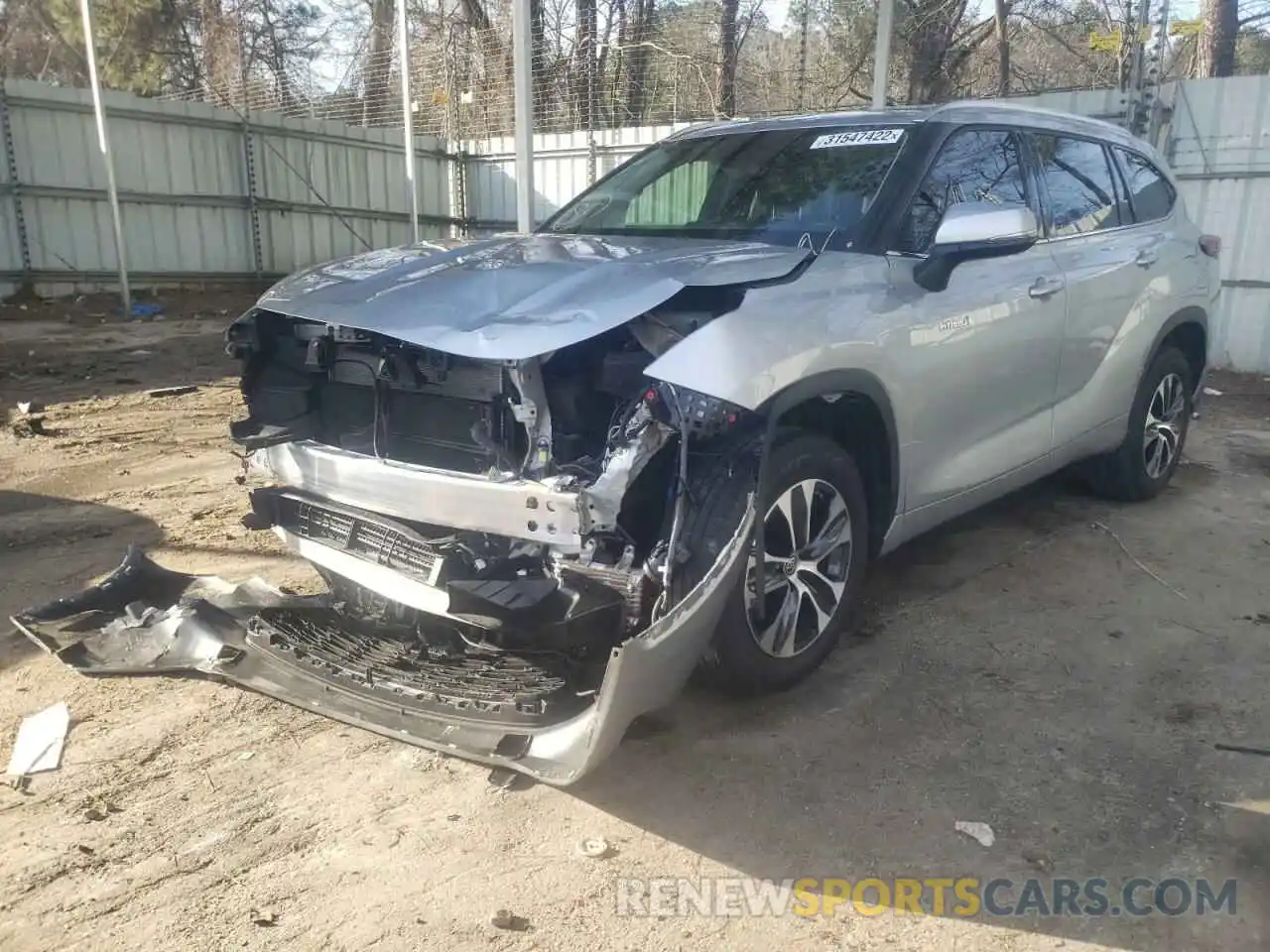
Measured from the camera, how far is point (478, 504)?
2.78 metres

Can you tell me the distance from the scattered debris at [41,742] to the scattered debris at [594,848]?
1588mm

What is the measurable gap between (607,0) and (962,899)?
14228mm

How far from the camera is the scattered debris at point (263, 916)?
2344 mm

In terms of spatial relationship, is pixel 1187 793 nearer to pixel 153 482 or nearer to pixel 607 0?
pixel 153 482

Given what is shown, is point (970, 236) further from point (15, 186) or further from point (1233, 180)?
point (15, 186)

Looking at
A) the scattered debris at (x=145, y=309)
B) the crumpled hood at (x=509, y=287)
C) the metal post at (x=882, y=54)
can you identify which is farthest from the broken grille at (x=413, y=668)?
the scattered debris at (x=145, y=309)

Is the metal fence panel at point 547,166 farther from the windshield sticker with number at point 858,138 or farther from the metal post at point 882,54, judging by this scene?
the windshield sticker with number at point 858,138

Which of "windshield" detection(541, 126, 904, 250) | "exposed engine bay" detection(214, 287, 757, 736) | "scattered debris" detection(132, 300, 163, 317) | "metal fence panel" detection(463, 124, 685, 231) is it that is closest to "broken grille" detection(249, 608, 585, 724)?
"exposed engine bay" detection(214, 287, 757, 736)

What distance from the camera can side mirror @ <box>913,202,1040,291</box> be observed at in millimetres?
3303

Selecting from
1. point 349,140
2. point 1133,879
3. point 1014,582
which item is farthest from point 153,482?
point 349,140

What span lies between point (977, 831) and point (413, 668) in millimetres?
1657

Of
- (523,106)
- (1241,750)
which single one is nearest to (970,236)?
(1241,750)

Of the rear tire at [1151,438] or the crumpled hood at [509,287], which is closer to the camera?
the crumpled hood at [509,287]

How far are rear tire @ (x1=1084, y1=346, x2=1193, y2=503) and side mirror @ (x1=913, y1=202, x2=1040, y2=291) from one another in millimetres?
2005
